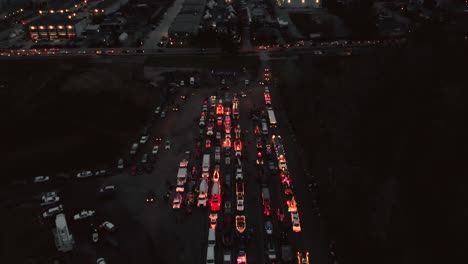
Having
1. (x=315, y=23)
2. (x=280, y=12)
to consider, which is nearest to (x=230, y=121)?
(x=315, y=23)

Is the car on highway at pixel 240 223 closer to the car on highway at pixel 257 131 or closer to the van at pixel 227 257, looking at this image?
the van at pixel 227 257

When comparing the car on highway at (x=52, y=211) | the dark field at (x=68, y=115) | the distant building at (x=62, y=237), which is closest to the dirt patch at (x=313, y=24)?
the dark field at (x=68, y=115)

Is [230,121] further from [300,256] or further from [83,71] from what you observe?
[83,71]

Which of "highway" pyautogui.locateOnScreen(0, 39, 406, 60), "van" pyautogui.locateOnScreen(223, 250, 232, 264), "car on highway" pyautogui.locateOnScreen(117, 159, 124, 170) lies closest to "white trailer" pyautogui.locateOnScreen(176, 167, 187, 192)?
"car on highway" pyautogui.locateOnScreen(117, 159, 124, 170)

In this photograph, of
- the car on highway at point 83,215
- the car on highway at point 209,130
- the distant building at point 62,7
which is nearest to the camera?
the car on highway at point 83,215

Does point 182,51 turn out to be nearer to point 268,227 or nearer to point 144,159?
point 144,159

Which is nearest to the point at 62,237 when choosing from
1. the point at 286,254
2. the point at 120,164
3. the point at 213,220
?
the point at 120,164
